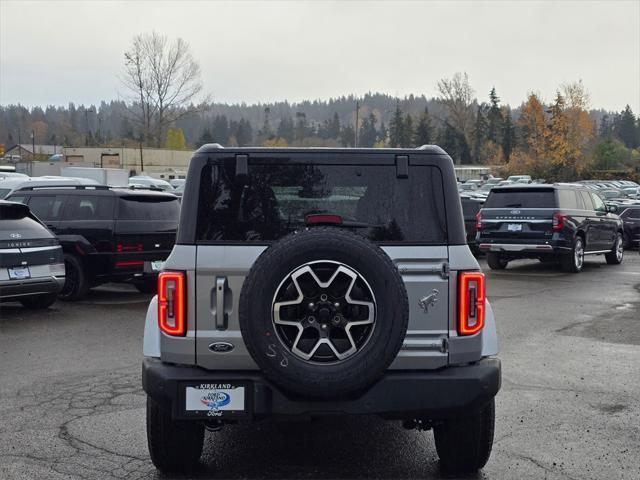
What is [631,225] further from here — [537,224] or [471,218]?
[537,224]

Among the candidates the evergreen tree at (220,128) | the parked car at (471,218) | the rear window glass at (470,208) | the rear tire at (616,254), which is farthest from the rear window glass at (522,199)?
the evergreen tree at (220,128)

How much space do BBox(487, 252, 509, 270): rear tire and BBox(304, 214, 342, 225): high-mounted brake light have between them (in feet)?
45.2

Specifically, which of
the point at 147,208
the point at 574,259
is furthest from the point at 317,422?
the point at 574,259

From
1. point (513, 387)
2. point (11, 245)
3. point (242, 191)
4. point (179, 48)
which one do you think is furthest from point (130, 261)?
point (179, 48)

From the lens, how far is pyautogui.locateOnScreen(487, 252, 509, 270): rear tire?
1794cm

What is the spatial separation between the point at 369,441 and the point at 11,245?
7059 millimetres

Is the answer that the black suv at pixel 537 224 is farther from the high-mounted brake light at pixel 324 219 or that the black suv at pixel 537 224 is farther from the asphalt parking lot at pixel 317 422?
the high-mounted brake light at pixel 324 219

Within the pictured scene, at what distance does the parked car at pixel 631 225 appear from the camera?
23.9m

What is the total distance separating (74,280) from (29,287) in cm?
158

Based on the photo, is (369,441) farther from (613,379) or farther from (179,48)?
(179,48)

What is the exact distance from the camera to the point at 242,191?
4527 mm

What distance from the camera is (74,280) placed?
494 inches

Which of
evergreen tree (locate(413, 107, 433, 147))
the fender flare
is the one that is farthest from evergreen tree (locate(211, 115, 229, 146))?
the fender flare

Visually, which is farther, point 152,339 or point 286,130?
point 286,130
